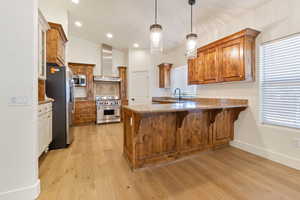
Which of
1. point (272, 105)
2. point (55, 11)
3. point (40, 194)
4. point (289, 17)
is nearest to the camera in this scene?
point (40, 194)

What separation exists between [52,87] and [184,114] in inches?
107

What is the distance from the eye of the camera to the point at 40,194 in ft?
5.39

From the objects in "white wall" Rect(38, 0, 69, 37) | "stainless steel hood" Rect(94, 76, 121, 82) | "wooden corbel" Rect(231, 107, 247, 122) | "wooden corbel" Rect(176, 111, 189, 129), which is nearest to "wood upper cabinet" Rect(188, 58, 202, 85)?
"wooden corbel" Rect(231, 107, 247, 122)

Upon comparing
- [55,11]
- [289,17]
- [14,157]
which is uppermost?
[55,11]

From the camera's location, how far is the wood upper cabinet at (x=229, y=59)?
8.58ft

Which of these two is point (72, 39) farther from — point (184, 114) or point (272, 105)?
point (272, 105)

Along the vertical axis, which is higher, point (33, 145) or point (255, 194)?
point (33, 145)

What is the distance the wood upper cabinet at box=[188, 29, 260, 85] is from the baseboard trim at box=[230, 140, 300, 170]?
1356 mm

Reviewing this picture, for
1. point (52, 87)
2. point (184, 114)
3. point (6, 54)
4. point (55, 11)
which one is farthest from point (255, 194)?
point (55, 11)

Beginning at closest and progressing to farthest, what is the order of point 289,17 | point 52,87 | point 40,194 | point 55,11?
point 40,194, point 289,17, point 52,87, point 55,11

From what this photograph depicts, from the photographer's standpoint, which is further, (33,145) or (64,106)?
(64,106)

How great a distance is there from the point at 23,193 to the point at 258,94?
3776 mm

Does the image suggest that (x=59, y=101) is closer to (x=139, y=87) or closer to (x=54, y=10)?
(x=54, y=10)

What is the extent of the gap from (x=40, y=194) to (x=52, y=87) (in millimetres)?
2040
